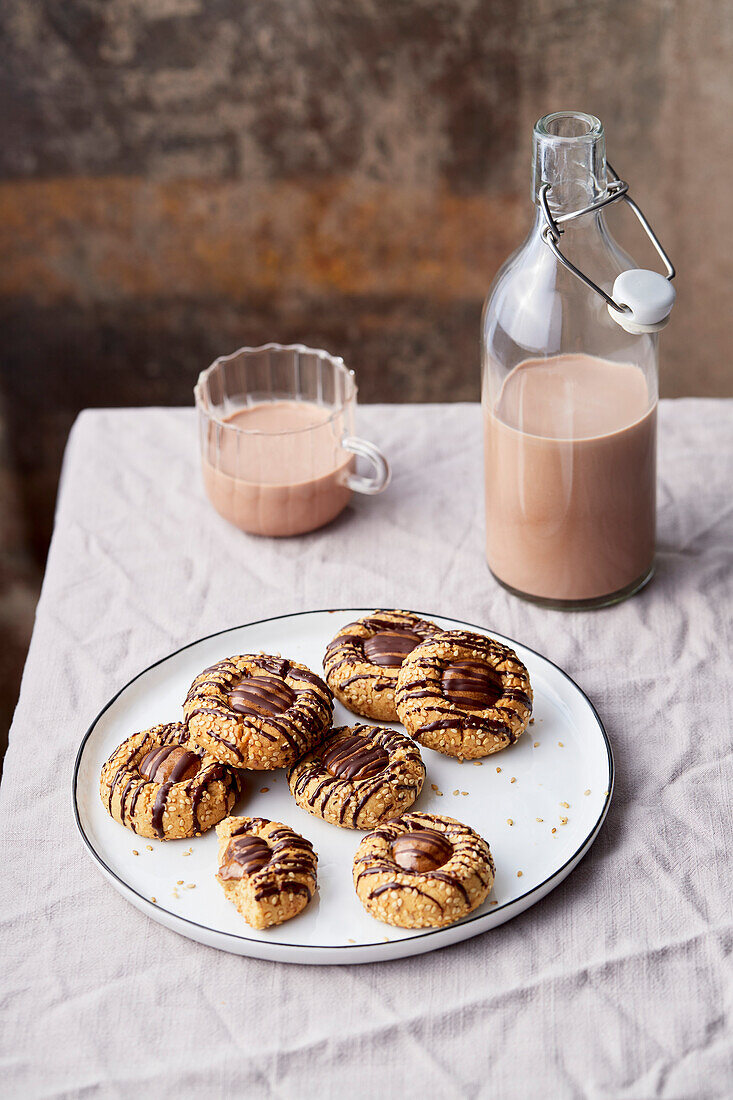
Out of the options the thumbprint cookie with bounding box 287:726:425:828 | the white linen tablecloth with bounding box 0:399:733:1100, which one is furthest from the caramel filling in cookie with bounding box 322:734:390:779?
the white linen tablecloth with bounding box 0:399:733:1100

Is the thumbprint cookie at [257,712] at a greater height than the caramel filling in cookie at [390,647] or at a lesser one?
greater

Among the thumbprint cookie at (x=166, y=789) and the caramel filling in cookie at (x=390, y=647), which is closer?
the thumbprint cookie at (x=166, y=789)

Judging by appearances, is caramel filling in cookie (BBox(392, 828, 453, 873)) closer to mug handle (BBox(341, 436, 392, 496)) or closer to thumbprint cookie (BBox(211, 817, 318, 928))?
thumbprint cookie (BBox(211, 817, 318, 928))

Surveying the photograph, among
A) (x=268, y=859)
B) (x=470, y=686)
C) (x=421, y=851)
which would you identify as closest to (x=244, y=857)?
(x=268, y=859)

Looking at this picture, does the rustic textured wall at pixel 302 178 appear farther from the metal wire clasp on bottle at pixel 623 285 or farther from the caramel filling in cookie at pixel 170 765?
the caramel filling in cookie at pixel 170 765

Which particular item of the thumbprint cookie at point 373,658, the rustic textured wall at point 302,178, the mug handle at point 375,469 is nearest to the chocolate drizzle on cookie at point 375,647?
the thumbprint cookie at point 373,658

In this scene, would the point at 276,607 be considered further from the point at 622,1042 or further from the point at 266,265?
the point at 266,265

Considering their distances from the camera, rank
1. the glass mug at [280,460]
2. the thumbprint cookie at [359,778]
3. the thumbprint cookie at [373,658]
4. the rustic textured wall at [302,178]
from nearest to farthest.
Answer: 1. the thumbprint cookie at [359,778]
2. the thumbprint cookie at [373,658]
3. the glass mug at [280,460]
4. the rustic textured wall at [302,178]
